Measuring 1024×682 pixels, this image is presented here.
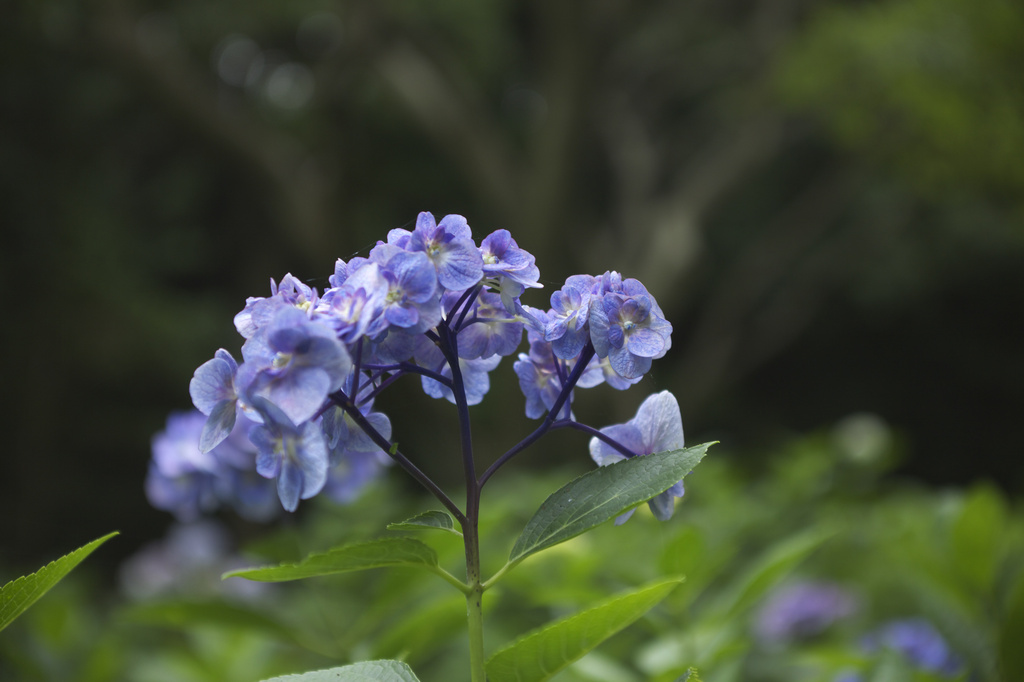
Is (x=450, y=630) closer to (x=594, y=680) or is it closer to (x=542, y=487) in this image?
(x=594, y=680)

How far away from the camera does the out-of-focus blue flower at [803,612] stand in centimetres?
195

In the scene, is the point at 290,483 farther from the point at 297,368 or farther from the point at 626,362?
the point at 626,362

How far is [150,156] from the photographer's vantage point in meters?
9.34

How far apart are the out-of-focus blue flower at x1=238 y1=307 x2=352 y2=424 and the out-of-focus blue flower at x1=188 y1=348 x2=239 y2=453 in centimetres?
8

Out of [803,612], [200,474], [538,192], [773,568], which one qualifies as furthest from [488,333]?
[538,192]

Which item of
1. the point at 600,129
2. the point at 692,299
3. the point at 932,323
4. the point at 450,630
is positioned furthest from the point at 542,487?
the point at 932,323

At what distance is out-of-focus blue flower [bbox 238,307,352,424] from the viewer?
54 cm

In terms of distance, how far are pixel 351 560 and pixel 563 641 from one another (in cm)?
18

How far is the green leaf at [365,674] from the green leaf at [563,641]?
7 cm

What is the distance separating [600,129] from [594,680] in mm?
7401

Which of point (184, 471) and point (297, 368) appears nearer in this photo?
point (297, 368)

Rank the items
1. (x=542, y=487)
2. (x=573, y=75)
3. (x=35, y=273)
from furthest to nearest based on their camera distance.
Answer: (x=35, y=273)
(x=573, y=75)
(x=542, y=487)

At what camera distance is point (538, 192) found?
5547 mm

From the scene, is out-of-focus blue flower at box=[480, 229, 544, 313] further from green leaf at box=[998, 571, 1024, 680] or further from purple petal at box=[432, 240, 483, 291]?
green leaf at box=[998, 571, 1024, 680]
